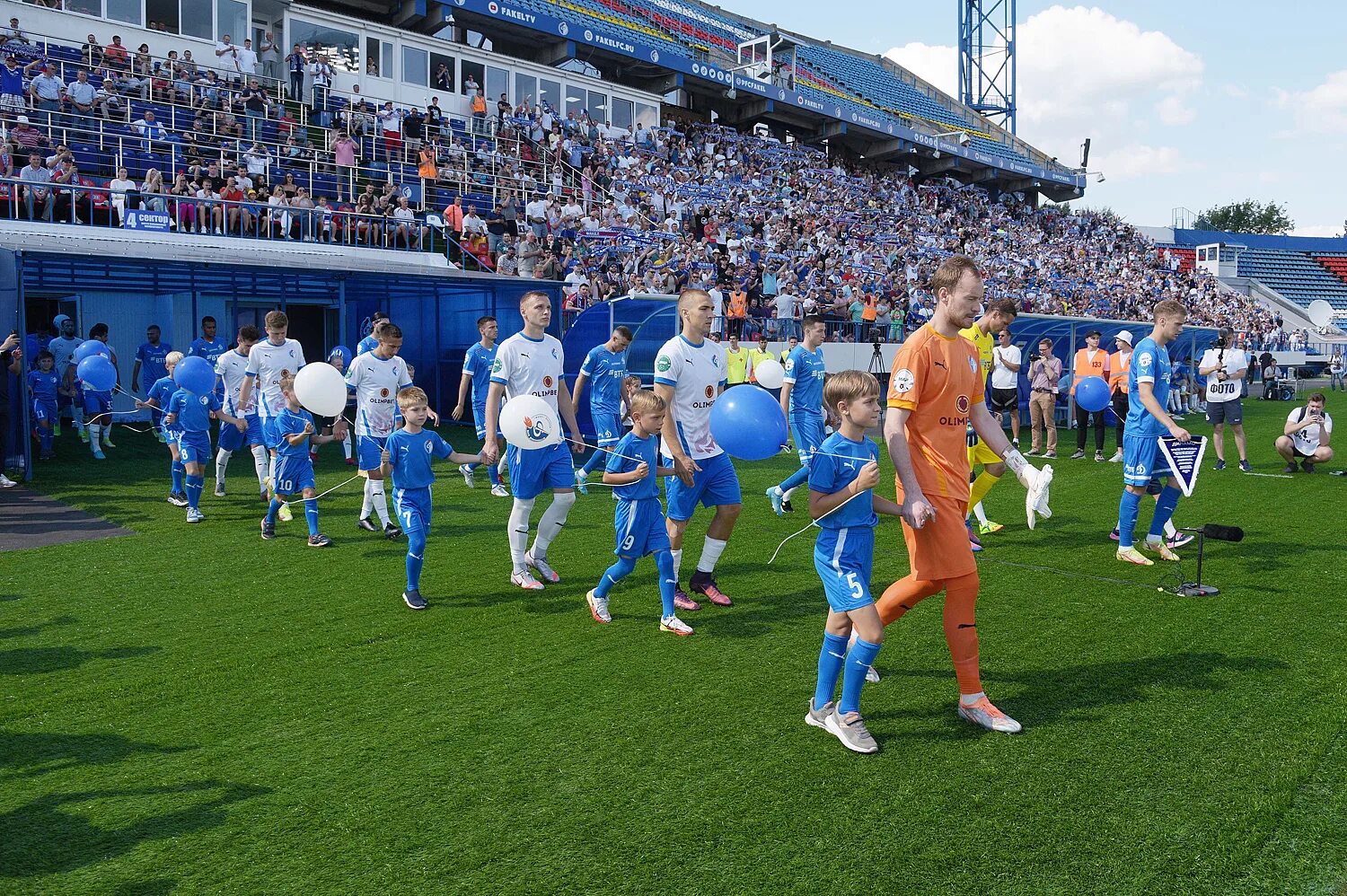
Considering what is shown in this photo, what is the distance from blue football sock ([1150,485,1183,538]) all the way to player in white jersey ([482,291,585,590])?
15.1 feet

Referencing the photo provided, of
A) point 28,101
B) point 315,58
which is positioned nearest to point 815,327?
point 28,101

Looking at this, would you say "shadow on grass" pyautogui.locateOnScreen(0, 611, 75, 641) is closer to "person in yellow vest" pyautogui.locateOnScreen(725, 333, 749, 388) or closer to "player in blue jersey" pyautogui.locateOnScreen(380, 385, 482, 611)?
"player in blue jersey" pyautogui.locateOnScreen(380, 385, 482, 611)

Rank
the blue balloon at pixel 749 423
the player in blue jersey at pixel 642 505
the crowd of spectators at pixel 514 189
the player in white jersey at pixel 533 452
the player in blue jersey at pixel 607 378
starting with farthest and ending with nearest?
the crowd of spectators at pixel 514 189 → the player in blue jersey at pixel 607 378 → the player in white jersey at pixel 533 452 → the player in blue jersey at pixel 642 505 → the blue balloon at pixel 749 423

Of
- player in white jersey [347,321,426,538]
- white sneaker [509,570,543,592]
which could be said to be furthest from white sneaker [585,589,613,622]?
player in white jersey [347,321,426,538]

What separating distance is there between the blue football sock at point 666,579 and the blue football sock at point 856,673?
178cm

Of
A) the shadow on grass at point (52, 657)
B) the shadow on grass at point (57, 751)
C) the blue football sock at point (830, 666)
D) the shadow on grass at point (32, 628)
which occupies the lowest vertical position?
the shadow on grass at point (57, 751)

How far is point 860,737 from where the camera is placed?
416 cm

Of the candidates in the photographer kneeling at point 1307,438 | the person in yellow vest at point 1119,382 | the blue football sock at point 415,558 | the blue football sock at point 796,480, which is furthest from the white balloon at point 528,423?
the photographer kneeling at point 1307,438

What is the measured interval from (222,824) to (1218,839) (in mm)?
3513

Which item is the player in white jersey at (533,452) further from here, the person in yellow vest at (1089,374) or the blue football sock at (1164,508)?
the person in yellow vest at (1089,374)

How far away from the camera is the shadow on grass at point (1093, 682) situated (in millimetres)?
4582

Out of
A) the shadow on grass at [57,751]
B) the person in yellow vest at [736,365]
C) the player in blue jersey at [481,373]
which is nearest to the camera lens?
the shadow on grass at [57,751]

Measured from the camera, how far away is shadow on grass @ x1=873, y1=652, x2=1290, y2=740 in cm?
458

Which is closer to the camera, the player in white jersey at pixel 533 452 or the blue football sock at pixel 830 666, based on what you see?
the blue football sock at pixel 830 666
